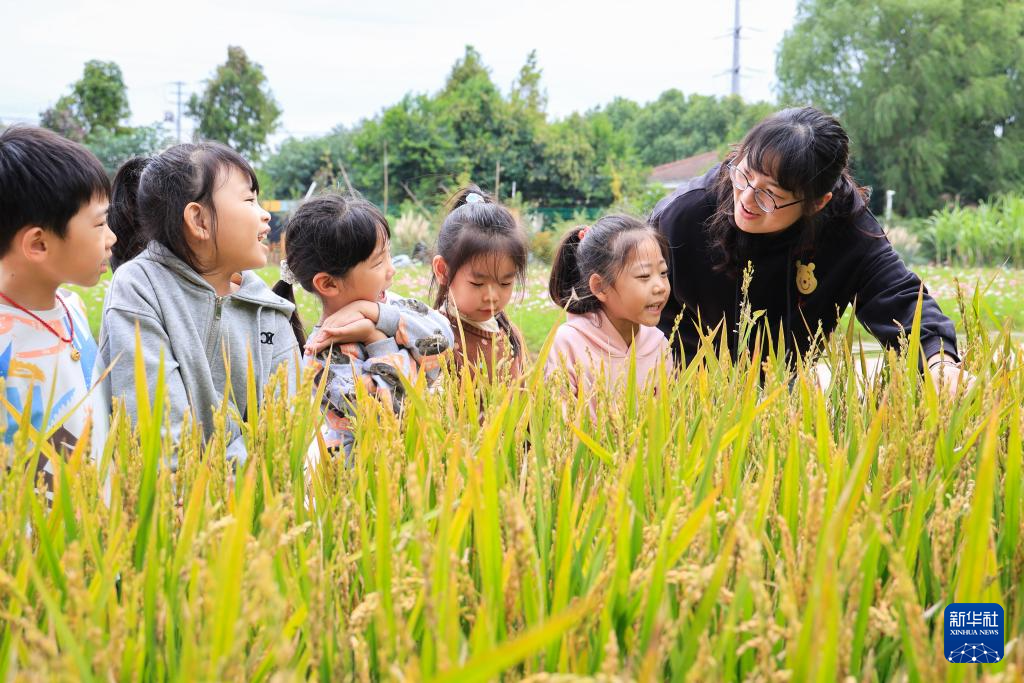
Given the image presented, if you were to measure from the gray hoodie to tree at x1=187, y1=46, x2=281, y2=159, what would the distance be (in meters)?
52.9

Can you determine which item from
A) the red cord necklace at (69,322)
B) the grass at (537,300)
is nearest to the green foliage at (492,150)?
the grass at (537,300)

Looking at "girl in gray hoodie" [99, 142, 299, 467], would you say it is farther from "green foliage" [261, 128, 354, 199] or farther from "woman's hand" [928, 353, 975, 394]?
"green foliage" [261, 128, 354, 199]

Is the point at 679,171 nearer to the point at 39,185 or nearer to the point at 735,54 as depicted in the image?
the point at 735,54

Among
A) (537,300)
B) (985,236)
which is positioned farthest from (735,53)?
(537,300)

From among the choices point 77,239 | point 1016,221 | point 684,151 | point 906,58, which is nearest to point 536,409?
point 77,239

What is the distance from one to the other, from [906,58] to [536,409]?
38.8 metres

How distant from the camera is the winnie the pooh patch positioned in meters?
3.00

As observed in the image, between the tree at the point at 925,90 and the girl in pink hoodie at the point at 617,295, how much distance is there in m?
33.7

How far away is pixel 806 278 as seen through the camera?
3.01m

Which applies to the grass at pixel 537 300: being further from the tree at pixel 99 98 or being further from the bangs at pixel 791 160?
the tree at pixel 99 98

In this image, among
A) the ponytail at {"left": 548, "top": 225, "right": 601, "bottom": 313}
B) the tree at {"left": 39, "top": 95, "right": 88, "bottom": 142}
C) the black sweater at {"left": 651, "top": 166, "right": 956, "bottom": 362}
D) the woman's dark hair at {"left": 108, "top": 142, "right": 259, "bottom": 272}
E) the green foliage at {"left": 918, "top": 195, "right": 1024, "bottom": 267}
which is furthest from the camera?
the tree at {"left": 39, "top": 95, "right": 88, "bottom": 142}

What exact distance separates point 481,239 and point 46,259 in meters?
1.37

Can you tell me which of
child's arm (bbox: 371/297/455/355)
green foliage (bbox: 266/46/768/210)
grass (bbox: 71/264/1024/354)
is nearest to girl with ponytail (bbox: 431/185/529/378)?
child's arm (bbox: 371/297/455/355)

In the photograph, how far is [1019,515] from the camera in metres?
1.17
